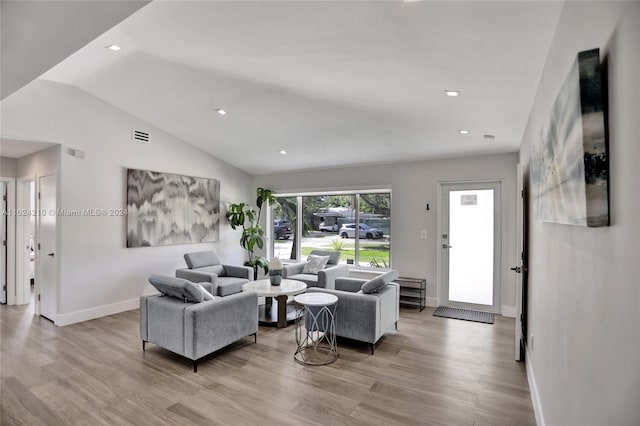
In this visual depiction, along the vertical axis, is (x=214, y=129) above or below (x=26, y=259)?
above

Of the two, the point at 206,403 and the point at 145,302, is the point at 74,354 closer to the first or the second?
the point at 145,302

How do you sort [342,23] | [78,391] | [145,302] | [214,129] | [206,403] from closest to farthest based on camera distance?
[342,23] → [206,403] → [78,391] → [145,302] → [214,129]

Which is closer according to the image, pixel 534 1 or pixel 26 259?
pixel 534 1

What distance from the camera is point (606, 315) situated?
1043mm

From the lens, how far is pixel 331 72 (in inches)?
122

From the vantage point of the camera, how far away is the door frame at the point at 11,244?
5492 mm

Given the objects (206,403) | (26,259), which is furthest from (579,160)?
(26,259)

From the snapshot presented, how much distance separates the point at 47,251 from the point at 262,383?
3942mm

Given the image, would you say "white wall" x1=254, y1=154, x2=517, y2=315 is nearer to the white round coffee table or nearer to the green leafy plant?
the green leafy plant

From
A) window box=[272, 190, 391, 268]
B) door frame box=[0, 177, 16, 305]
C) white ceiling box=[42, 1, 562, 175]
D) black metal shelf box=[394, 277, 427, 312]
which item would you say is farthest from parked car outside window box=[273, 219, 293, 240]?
door frame box=[0, 177, 16, 305]

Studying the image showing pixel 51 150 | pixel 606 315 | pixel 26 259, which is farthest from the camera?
pixel 26 259

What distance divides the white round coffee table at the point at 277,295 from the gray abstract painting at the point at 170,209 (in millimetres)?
2071

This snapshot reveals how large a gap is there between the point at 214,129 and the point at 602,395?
5288mm

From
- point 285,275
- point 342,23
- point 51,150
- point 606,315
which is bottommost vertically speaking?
point 285,275
